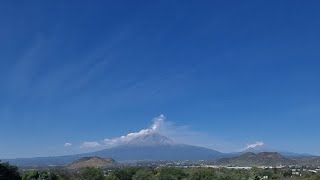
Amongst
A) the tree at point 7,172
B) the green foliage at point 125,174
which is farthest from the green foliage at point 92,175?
the tree at point 7,172

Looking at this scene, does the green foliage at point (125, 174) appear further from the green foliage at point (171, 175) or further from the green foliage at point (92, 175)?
the green foliage at point (171, 175)

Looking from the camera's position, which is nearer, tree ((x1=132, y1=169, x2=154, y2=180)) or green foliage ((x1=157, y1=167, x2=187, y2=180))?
green foliage ((x1=157, y1=167, x2=187, y2=180))

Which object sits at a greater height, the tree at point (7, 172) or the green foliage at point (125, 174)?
the green foliage at point (125, 174)

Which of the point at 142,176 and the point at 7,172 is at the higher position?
the point at 142,176

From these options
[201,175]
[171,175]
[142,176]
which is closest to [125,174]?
[142,176]

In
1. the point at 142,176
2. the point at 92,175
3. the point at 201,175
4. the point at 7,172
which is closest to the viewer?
the point at 7,172

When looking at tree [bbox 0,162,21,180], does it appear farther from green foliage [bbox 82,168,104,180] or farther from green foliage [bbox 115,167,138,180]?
green foliage [bbox 115,167,138,180]

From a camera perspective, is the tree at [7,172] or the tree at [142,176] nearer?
the tree at [7,172]

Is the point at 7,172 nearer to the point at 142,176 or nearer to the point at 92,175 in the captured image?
the point at 92,175

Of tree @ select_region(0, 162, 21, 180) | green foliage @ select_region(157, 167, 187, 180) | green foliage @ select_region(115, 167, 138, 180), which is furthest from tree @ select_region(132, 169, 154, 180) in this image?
tree @ select_region(0, 162, 21, 180)

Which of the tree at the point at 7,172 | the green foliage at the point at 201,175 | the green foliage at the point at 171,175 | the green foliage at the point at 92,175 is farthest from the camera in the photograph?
the green foliage at the point at 171,175

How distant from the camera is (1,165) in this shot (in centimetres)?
8106

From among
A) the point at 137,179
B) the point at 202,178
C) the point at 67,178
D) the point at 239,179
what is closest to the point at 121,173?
the point at 137,179

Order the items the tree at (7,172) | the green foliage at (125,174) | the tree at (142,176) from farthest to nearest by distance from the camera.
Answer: the green foliage at (125,174) < the tree at (142,176) < the tree at (7,172)
